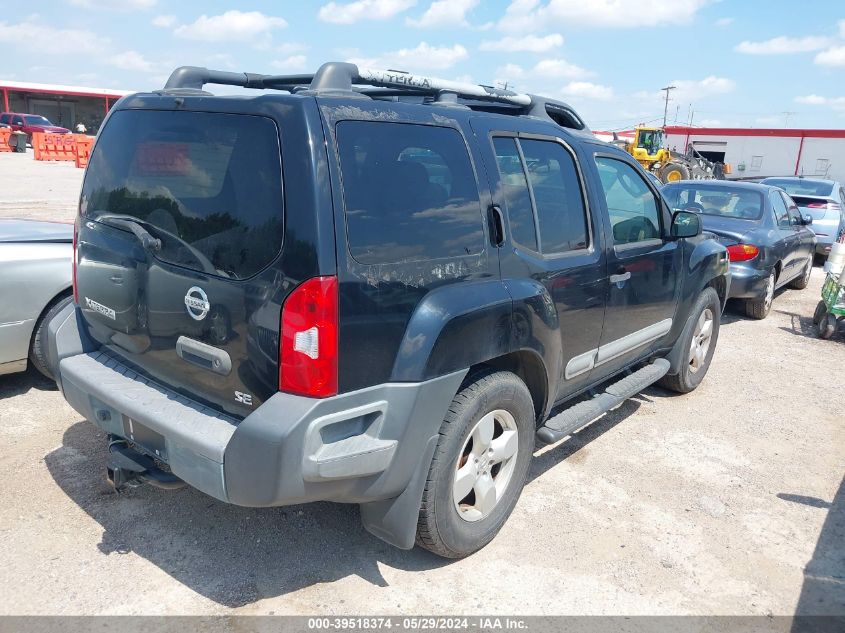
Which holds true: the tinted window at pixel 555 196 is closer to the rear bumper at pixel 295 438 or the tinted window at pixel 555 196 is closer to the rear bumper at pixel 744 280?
the rear bumper at pixel 295 438

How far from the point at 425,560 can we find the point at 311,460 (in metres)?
1.11

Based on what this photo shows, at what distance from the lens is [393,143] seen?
271cm

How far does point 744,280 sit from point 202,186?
6.88 m

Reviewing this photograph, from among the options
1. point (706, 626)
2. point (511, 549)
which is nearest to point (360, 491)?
point (511, 549)

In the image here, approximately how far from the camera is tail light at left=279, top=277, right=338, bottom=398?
2.38 m

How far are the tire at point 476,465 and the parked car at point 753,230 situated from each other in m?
5.19

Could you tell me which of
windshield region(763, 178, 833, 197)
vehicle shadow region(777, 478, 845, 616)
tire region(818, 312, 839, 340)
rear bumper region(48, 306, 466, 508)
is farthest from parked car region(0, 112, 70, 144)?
vehicle shadow region(777, 478, 845, 616)

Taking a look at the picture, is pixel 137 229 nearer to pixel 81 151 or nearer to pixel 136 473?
pixel 136 473

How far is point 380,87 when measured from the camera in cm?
362

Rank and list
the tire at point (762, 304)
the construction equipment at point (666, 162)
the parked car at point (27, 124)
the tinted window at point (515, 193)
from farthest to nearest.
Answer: the parked car at point (27, 124), the construction equipment at point (666, 162), the tire at point (762, 304), the tinted window at point (515, 193)

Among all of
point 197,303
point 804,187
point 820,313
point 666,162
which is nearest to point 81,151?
point 666,162

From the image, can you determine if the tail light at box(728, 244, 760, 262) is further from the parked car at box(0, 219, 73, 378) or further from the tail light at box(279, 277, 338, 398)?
the parked car at box(0, 219, 73, 378)

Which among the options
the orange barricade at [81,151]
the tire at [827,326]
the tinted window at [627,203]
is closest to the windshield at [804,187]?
the tire at [827,326]

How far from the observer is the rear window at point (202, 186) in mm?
2486
